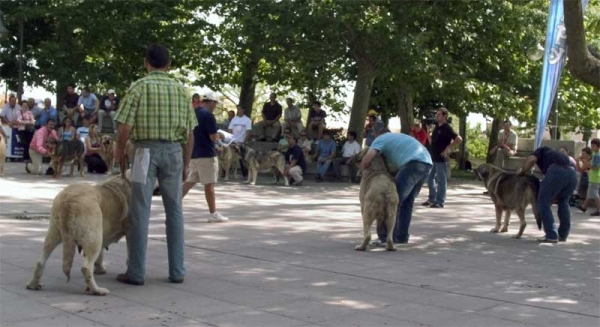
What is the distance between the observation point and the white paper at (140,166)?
7816 millimetres

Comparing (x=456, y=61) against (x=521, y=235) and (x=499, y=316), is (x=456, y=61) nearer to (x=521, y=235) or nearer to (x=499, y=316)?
(x=521, y=235)

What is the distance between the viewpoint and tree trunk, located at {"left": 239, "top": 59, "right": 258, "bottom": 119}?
29031 millimetres

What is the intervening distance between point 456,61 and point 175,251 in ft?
59.4

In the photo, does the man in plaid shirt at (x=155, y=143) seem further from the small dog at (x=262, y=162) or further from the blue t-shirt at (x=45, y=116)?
the blue t-shirt at (x=45, y=116)

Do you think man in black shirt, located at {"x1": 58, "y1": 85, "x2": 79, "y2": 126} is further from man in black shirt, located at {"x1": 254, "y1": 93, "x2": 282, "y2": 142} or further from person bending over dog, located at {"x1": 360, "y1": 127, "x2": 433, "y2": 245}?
person bending over dog, located at {"x1": 360, "y1": 127, "x2": 433, "y2": 245}

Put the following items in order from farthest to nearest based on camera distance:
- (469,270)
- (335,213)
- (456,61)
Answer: (456,61) < (335,213) < (469,270)

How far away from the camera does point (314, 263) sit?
962 cm

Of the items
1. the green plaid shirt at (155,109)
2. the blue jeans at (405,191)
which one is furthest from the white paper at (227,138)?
the green plaid shirt at (155,109)

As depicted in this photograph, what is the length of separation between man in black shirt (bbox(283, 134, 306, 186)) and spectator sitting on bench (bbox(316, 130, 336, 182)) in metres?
0.96

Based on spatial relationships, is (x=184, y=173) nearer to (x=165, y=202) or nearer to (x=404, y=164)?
(x=165, y=202)

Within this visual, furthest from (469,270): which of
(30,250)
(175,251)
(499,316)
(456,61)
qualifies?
(456,61)

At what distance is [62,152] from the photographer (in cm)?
2072

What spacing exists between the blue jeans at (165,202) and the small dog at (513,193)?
236 inches

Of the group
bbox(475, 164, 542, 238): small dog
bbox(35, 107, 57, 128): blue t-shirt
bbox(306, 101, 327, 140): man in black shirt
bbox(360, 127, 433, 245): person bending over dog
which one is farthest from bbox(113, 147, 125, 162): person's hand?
bbox(35, 107, 57, 128): blue t-shirt
